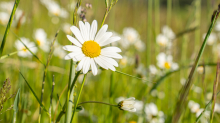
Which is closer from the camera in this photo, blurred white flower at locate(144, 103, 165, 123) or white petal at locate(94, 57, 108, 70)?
white petal at locate(94, 57, 108, 70)

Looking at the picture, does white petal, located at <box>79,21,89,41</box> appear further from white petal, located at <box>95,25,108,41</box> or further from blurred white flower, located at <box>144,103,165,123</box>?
blurred white flower, located at <box>144,103,165,123</box>

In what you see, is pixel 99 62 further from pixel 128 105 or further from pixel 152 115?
pixel 152 115

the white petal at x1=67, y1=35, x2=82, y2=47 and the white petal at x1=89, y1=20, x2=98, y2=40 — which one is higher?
the white petal at x1=89, y1=20, x2=98, y2=40

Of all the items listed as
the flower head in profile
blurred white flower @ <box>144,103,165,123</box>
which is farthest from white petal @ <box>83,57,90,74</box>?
blurred white flower @ <box>144,103,165,123</box>

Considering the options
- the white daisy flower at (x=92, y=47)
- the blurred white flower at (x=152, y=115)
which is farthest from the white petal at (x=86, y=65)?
the blurred white flower at (x=152, y=115)

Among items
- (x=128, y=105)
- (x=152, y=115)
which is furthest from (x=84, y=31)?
(x=152, y=115)

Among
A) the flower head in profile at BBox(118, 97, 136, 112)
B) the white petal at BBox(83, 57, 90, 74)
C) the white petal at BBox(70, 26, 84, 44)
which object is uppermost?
the white petal at BBox(70, 26, 84, 44)

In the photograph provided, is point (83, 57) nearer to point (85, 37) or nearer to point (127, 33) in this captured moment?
point (85, 37)

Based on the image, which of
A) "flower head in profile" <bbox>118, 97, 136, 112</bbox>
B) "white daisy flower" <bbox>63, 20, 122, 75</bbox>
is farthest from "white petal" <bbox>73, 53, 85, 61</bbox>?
"flower head in profile" <bbox>118, 97, 136, 112</bbox>

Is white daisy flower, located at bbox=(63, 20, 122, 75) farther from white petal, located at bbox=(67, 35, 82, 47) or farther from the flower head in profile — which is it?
the flower head in profile
